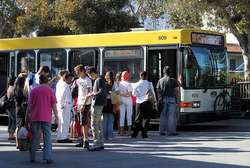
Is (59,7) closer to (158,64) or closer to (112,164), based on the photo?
(158,64)

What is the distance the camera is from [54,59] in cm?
2170

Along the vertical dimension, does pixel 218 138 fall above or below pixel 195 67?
below

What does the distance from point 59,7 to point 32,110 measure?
2294 cm

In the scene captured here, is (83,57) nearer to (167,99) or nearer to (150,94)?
(167,99)

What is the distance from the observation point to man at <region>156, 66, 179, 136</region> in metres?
17.5

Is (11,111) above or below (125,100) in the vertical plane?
below

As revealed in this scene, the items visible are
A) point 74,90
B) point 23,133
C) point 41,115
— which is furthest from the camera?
point 74,90

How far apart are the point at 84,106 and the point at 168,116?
382 centimetres

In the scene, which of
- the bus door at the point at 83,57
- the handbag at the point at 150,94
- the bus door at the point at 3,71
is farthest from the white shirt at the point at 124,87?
the bus door at the point at 3,71

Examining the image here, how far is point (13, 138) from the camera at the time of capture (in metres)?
16.3

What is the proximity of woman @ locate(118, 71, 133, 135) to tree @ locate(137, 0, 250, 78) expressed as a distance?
8.96m

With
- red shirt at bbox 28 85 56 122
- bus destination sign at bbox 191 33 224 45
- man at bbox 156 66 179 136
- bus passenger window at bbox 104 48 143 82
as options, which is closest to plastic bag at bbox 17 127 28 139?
red shirt at bbox 28 85 56 122

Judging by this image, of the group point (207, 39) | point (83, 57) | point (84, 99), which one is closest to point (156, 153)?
point (84, 99)

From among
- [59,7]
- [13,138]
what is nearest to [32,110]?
[13,138]
